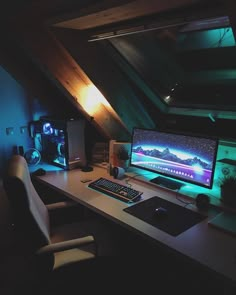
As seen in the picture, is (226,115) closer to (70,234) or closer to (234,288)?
(234,288)

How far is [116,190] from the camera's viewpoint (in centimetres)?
194

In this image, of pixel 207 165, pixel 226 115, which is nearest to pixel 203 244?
pixel 207 165

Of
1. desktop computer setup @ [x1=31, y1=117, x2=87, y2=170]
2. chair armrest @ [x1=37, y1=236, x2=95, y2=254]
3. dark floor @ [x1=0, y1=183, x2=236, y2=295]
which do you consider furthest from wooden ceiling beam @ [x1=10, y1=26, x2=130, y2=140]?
chair armrest @ [x1=37, y1=236, x2=95, y2=254]

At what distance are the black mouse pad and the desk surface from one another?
3cm

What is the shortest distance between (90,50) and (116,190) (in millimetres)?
1096

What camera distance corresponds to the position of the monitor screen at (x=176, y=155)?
1.78m

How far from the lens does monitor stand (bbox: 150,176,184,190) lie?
2004mm

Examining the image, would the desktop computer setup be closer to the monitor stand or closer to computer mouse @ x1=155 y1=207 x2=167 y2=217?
the monitor stand

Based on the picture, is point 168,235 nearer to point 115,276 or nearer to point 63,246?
point 63,246

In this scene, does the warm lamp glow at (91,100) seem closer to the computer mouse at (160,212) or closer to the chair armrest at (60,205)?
the chair armrest at (60,205)

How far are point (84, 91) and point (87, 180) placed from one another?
2.61 feet

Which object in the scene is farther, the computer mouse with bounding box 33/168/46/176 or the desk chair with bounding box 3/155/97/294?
the computer mouse with bounding box 33/168/46/176

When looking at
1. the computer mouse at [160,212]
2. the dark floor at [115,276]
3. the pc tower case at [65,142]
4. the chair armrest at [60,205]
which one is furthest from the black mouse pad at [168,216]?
the pc tower case at [65,142]

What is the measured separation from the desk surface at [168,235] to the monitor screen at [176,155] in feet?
0.52
